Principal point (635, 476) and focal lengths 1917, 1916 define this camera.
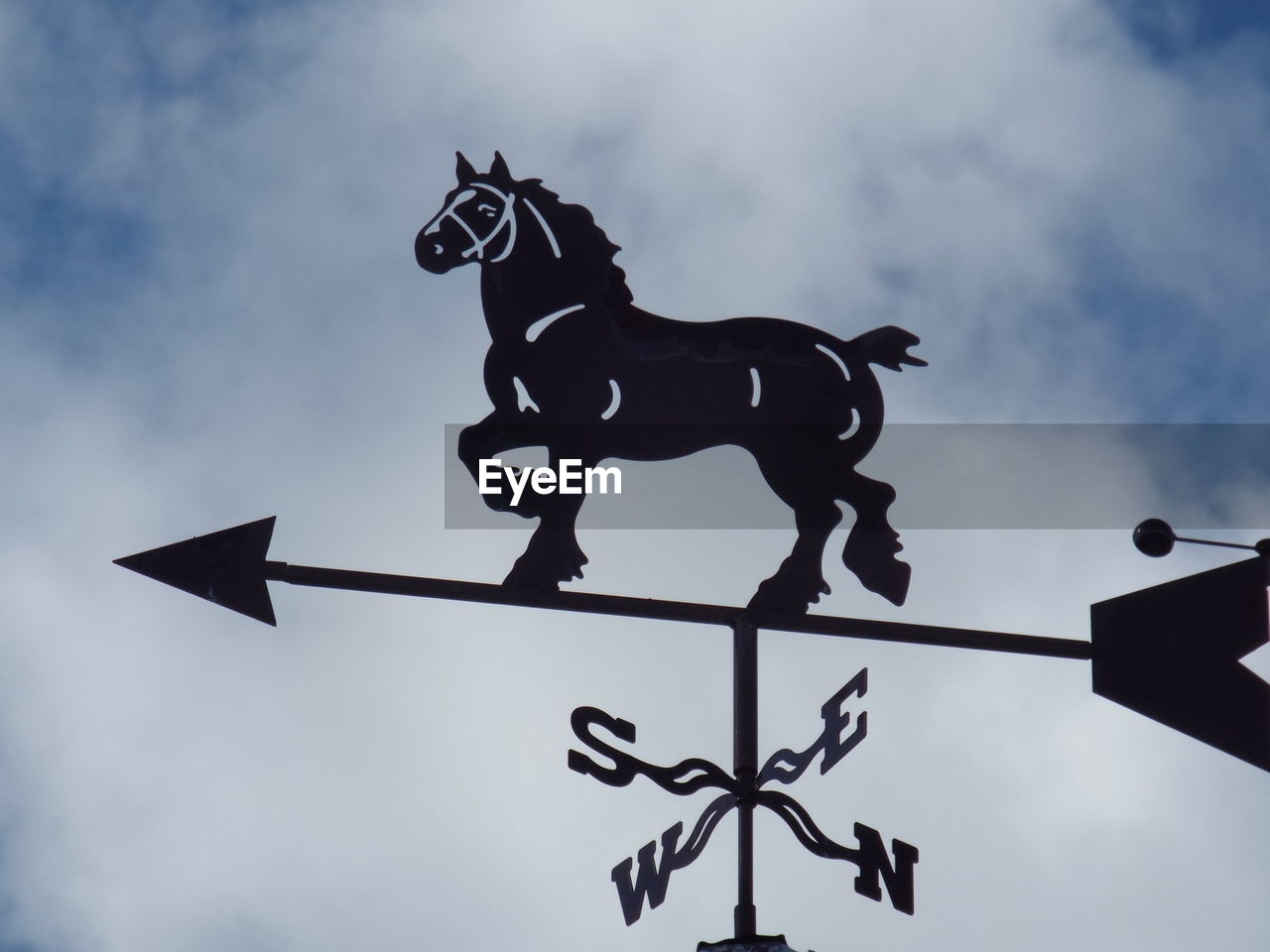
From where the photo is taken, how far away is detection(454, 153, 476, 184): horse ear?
175 inches

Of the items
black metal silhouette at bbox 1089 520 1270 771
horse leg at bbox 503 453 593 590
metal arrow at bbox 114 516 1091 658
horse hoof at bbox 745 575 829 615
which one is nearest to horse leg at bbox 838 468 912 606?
horse hoof at bbox 745 575 829 615

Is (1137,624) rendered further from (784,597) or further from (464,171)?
(464,171)

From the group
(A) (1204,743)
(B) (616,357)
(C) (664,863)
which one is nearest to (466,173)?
(B) (616,357)

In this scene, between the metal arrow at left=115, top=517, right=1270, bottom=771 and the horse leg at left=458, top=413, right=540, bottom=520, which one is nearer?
the metal arrow at left=115, top=517, right=1270, bottom=771

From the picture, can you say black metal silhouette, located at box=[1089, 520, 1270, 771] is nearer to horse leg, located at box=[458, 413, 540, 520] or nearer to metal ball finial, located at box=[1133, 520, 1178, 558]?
metal ball finial, located at box=[1133, 520, 1178, 558]

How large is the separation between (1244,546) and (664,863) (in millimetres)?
1241

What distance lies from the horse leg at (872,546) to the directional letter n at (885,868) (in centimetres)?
60

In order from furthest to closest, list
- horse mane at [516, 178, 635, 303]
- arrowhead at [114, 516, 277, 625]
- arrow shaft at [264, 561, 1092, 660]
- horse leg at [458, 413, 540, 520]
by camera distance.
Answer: horse mane at [516, 178, 635, 303] → horse leg at [458, 413, 540, 520] → arrowhead at [114, 516, 277, 625] → arrow shaft at [264, 561, 1092, 660]

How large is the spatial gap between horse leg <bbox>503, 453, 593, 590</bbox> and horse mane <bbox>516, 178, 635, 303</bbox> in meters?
0.43

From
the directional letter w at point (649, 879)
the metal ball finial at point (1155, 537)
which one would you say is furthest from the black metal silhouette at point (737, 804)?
the metal ball finial at point (1155, 537)

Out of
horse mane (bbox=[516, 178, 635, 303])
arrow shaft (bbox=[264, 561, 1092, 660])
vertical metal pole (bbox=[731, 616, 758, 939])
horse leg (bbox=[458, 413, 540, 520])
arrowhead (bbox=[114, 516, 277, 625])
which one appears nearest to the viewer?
vertical metal pole (bbox=[731, 616, 758, 939])

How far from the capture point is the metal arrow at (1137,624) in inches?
146

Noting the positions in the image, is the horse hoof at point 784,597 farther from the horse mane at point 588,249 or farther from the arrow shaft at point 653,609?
the horse mane at point 588,249

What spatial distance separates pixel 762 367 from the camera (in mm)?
4047
